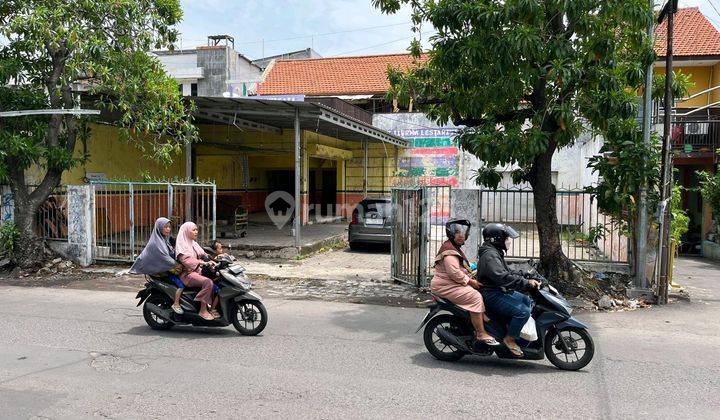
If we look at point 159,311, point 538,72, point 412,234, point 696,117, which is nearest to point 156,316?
point 159,311

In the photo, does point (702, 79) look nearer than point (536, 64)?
No

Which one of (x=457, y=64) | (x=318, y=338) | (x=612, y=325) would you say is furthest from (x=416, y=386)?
(x=457, y=64)

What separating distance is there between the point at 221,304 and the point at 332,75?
21.3 metres

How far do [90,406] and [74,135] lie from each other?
29.6ft

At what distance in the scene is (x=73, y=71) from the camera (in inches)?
413

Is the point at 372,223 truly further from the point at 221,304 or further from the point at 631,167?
the point at 221,304

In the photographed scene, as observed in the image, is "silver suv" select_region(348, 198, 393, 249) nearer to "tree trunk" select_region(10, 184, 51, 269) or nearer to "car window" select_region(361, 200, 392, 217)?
"car window" select_region(361, 200, 392, 217)

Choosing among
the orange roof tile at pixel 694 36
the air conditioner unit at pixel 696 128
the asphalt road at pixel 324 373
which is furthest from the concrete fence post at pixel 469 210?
the orange roof tile at pixel 694 36

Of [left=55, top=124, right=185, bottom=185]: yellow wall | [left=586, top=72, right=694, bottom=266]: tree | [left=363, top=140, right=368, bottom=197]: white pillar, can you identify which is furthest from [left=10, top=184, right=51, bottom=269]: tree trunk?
[left=363, top=140, right=368, bottom=197]: white pillar

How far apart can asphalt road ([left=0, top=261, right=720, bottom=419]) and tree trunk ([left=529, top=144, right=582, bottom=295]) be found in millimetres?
1280

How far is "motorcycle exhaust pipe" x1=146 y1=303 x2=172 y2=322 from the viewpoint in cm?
650

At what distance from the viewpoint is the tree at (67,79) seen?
10.3 m

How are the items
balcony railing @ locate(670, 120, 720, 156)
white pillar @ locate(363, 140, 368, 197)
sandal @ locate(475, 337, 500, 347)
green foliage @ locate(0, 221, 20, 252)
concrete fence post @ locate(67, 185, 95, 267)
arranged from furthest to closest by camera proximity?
white pillar @ locate(363, 140, 368, 197) → balcony railing @ locate(670, 120, 720, 156) → concrete fence post @ locate(67, 185, 95, 267) → green foliage @ locate(0, 221, 20, 252) → sandal @ locate(475, 337, 500, 347)

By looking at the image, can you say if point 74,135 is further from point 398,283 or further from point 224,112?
point 398,283
